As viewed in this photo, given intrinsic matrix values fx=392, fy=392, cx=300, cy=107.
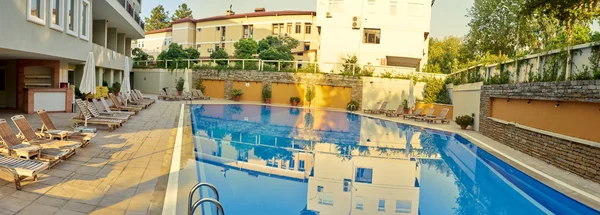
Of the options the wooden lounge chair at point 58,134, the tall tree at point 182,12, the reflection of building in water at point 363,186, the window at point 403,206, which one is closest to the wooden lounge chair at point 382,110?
the reflection of building in water at point 363,186

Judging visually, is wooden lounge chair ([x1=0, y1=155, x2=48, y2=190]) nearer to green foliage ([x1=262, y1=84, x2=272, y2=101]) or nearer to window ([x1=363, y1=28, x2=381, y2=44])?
green foliage ([x1=262, y1=84, x2=272, y2=101])

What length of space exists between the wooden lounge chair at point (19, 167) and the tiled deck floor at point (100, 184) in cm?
19

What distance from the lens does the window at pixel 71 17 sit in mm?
14496

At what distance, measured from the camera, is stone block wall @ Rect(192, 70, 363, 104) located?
97.6 ft

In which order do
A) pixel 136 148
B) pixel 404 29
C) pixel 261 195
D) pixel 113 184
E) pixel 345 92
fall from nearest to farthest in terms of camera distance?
pixel 113 184, pixel 261 195, pixel 136 148, pixel 345 92, pixel 404 29

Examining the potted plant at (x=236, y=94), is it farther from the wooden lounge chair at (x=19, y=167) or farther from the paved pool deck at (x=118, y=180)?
the wooden lounge chair at (x=19, y=167)

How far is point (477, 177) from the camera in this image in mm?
9859

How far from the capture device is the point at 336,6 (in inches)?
1315

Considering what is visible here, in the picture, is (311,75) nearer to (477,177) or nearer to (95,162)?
(477,177)

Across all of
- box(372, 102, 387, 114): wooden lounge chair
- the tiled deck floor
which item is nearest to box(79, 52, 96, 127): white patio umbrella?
the tiled deck floor

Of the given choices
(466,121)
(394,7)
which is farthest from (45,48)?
(394,7)

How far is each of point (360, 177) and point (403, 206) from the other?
6.76ft

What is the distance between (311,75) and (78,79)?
16.0 m

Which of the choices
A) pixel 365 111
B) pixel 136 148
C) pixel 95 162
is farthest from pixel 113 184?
pixel 365 111
